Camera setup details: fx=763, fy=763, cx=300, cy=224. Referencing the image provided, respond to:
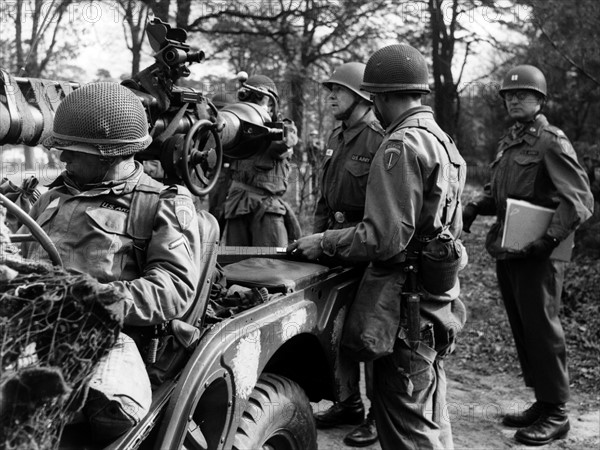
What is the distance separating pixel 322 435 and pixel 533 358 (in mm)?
Result: 1470

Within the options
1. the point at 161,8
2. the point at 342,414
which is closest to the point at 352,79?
the point at 342,414

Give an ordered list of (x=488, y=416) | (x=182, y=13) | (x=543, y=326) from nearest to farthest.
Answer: (x=543, y=326) < (x=488, y=416) < (x=182, y=13)

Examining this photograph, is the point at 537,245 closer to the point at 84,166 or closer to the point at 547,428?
the point at 547,428

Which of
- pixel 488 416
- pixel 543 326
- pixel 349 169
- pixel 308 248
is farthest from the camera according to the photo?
pixel 488 416

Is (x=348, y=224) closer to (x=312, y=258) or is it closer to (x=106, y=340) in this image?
(x=312, y=258)

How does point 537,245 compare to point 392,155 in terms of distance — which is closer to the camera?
point 392,155

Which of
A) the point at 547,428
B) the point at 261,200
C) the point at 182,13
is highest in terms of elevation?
the point at 182,13

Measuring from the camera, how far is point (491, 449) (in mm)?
4668

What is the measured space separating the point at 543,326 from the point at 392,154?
2.18m

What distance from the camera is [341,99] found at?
489 cm

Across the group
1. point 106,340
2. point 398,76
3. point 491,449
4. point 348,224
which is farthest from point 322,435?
point 106,340

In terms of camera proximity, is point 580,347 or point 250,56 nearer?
point 580,347

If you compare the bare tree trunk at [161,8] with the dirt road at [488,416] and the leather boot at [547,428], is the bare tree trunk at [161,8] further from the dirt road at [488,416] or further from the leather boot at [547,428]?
the leather boot at [547,428]

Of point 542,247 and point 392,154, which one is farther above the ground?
point 392,154
